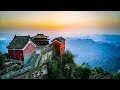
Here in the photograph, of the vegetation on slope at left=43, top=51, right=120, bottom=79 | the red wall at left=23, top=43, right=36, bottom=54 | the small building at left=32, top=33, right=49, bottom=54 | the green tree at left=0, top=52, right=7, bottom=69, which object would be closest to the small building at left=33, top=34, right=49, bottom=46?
the small building at left=32, top=33, right=49, bottom=54

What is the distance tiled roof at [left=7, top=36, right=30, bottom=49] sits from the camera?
15.5 ft

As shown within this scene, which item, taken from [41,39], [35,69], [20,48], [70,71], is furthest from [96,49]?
[20,48]

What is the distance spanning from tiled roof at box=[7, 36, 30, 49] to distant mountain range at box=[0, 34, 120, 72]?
58 mm

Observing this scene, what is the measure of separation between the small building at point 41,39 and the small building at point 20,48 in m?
0.07

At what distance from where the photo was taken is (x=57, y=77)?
15.7ft

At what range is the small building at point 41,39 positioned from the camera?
4730 millimetres

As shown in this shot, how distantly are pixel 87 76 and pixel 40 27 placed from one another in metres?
0.99

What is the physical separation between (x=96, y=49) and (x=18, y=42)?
3.71 ft

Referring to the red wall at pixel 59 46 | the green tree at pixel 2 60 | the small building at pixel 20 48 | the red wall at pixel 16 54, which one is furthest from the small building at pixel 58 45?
the green tree at pixel 2 60

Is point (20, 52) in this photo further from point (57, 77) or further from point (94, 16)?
point (94, 16)

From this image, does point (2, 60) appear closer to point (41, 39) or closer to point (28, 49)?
point (28, 49)

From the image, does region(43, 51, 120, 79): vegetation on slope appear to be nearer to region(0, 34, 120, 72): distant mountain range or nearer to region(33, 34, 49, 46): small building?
region(0, 34, 120, 72): distant mountain range

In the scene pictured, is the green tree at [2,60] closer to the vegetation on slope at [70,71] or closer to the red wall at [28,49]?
the red wall at [28,49]

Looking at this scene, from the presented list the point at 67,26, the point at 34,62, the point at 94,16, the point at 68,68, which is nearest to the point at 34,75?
the point at 34,62
